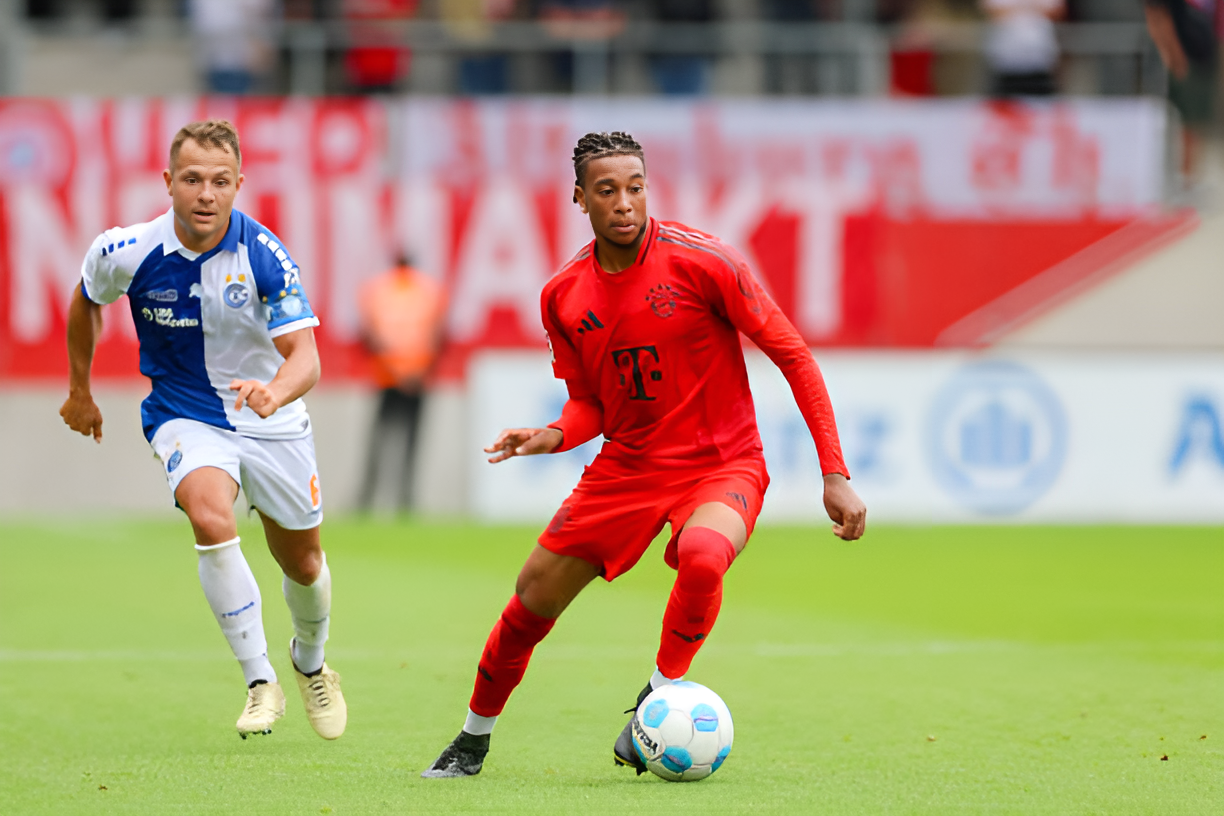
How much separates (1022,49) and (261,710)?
14.0m

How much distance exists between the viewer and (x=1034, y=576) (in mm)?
12266

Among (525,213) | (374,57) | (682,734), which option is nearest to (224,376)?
(682,734)

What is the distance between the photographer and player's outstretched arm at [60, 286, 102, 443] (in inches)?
265

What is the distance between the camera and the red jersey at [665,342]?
5.96m

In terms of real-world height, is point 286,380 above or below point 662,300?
below

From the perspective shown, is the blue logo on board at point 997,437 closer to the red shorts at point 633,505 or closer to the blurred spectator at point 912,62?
the blurred spectator at point 912,62

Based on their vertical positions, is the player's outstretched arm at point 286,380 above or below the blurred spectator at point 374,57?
below

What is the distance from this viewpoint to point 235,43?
1859 centimetres

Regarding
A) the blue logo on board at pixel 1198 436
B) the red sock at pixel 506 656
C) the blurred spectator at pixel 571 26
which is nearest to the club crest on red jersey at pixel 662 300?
the red sock at pixel 506 656

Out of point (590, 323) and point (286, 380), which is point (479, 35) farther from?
point (590, 323)

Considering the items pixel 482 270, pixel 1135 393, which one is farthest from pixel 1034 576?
pixel 482 270

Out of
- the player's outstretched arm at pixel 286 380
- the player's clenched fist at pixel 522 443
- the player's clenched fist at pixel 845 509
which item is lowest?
the player's clenched fist at pixel 845 509

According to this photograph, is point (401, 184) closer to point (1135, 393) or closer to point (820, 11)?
point (820, 11)

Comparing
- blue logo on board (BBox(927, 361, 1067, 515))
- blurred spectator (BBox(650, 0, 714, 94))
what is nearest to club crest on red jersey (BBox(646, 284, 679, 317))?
blue logo on board (BBox(927, 361, 1067, 515))
